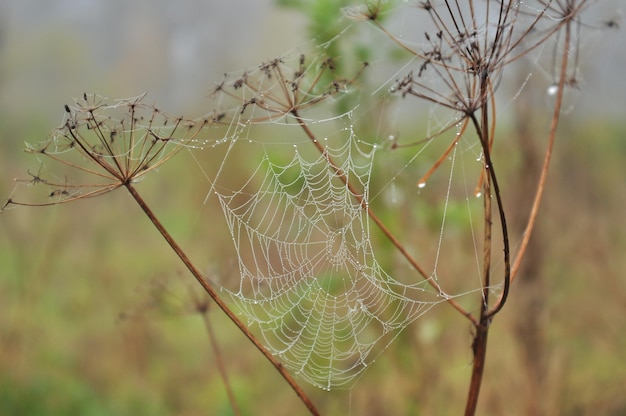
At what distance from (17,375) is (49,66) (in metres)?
3.06

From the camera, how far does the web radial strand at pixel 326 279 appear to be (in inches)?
75.1

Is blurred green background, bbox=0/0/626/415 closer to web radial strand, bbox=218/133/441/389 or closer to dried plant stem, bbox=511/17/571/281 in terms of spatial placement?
web radial strand, bbox=218/133/441/389

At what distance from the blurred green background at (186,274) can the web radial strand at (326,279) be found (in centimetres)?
26

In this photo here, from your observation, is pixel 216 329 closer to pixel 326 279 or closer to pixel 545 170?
pixel 326 279

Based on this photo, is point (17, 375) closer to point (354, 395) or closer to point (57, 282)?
point (57, 282)

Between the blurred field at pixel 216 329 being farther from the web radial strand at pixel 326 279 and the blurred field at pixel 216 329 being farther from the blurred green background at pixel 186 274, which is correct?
the web radial strand at pixel 326 279

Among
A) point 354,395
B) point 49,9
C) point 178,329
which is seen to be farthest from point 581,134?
point 49,9

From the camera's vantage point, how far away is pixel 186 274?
4.49 m

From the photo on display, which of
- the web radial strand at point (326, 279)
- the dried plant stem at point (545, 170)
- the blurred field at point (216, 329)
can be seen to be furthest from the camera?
the blurred field at point (216, 329)

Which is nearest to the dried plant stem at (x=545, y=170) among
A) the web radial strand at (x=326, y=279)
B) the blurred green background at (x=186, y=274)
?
the web radial strand at (x=326, y=279)

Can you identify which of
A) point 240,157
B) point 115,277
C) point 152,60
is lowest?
point 115,277

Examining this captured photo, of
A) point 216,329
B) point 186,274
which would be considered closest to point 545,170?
point 186,274

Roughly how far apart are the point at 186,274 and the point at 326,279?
2122 mm

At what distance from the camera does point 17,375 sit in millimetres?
3914
